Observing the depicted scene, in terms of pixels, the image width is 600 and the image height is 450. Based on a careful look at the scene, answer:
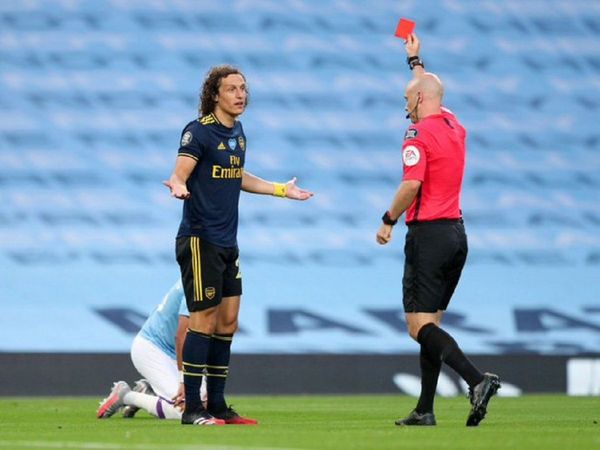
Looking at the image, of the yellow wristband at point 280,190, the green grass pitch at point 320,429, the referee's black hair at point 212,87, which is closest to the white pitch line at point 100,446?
the green grass pitch at point 320,429

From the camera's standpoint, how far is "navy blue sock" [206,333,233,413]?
25.5 feet

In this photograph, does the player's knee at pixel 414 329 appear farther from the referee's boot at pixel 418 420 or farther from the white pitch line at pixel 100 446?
the white pitch line at pixel 100 446

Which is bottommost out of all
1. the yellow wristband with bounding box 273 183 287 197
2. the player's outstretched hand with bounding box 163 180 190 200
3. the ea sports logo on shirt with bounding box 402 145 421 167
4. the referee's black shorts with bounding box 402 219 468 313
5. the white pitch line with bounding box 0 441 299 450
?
the white pitch line with bounding box 0 441 299 450

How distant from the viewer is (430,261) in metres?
7.32

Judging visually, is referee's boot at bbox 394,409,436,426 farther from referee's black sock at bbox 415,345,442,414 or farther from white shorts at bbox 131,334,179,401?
white shorts at bbox 131,334,179,401

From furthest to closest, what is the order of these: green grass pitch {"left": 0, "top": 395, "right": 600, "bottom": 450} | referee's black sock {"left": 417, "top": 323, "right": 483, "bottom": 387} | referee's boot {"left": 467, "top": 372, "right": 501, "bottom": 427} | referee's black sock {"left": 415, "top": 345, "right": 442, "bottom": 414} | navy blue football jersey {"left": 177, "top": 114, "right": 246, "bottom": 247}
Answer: navy blue football jersey {"left": 177, "top": 114, "right": 246, "bottom": 247} < referee's black sock {"left": 415, "top": 345, "right": 442, "bottom": 414} < referee's black sock {"left": 417, "top": 323, "right": 483, "bottom": 387} < referee's boot {"left": 467, "top": 372, "right": 501, "bottom": 427} < green grass pitch {"left": 0, "top": 395, "right": 600, "bottom": 450}

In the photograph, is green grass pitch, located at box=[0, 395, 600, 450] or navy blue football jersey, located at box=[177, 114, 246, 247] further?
navy blue football jersey, located at box=[177, 114, 246, 247]

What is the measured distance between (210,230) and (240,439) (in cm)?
143

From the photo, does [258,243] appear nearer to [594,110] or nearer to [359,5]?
[359,5]

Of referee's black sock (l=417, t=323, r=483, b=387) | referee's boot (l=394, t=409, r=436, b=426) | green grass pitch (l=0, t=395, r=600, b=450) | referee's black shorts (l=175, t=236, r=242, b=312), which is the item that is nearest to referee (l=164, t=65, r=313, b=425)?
referee's black shorts (l=175, t=236, r=242, b=312)

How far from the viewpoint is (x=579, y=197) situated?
13.1 metres

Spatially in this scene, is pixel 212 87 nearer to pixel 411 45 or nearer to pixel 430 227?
pixel 411 45

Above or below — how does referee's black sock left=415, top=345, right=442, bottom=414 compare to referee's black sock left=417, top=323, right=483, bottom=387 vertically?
below

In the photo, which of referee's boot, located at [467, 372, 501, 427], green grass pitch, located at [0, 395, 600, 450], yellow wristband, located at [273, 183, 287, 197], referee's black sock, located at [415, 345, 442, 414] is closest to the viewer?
green grass pitch, located at [0, 395, 600, 450]
